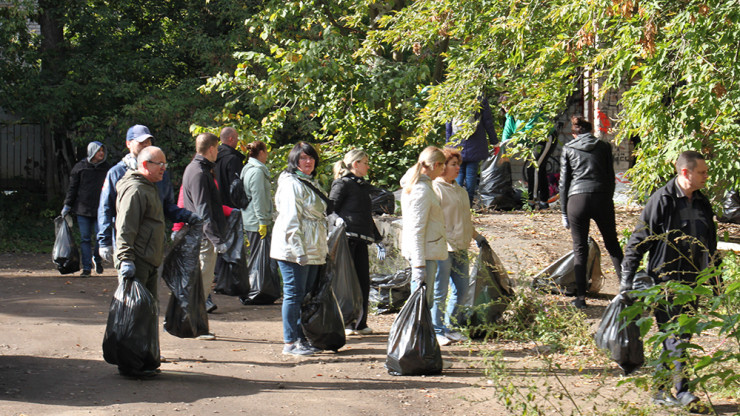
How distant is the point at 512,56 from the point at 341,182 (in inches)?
94.9

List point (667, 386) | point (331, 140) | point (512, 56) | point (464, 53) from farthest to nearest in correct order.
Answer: point (331, 140), point (464, 53), point (512, 56), point (667, 386)

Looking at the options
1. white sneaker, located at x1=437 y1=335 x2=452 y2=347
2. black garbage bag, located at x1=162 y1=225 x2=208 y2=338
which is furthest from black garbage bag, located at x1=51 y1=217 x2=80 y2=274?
white sneaker, located at x1=437 y1=335 x2=452 y2=347

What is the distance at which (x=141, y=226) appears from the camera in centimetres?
586

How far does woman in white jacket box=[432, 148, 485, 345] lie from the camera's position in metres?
7.00

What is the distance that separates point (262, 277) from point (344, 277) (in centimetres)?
191

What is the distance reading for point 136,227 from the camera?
5.78 meters

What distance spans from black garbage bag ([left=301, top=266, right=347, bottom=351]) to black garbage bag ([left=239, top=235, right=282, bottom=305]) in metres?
2.37

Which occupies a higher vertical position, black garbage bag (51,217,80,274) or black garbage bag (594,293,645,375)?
black garbage bag (51,217,80,274)

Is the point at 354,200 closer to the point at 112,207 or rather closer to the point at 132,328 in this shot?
the point at 112,207

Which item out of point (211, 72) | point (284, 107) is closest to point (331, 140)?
point (284, 107)

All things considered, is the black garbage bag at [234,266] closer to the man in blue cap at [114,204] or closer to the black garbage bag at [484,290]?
the man in blue cap at [114,204]

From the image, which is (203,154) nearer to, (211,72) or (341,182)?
(341,182)

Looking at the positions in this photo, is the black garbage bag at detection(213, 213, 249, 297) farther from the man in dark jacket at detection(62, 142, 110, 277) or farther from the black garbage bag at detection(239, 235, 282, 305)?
the man in dark jacket at detection(62, 142, 110, 277)

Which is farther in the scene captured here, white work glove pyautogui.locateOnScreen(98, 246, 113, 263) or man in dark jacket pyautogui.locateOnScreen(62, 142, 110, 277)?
man in dark jacket pyautogui.locateOnScreen(62, 142, 110, 277)
